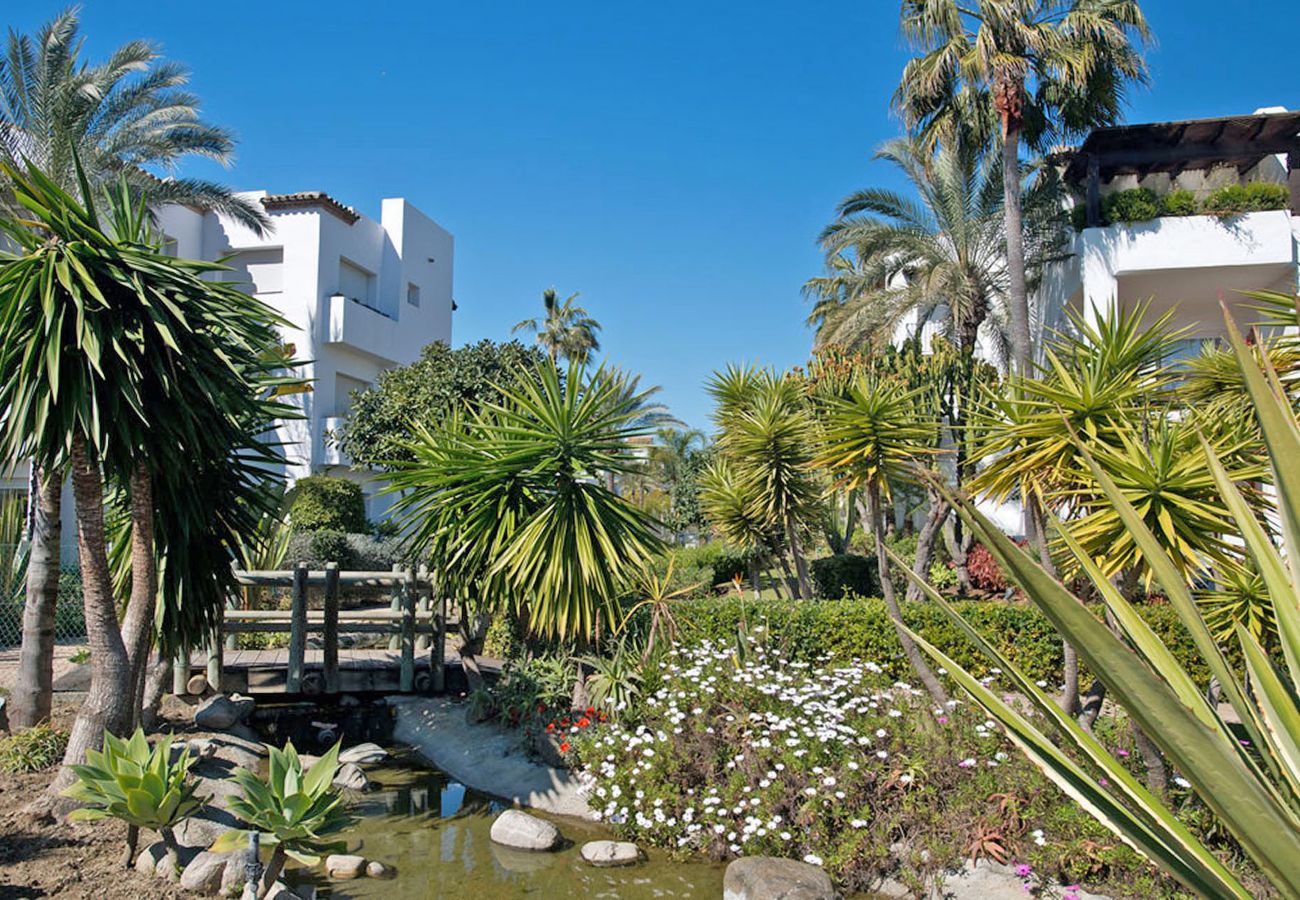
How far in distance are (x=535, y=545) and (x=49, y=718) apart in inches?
196

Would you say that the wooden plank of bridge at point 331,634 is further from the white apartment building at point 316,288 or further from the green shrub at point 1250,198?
the green shrub at point 1250,198

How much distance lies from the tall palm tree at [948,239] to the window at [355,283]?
15118 mm

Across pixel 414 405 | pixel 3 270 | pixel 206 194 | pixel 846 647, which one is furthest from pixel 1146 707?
pixel 206 194

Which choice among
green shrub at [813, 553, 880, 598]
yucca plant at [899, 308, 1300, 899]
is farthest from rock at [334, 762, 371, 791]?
green shrub at [813, 553, 880, 598]

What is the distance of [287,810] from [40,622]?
186 inches

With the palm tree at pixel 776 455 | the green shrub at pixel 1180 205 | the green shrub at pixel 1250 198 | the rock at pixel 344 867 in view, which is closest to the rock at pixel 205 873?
the rock at pixel 344 867

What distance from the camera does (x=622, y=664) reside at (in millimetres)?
10305

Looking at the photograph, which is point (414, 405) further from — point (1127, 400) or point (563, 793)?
point (1127, 400)

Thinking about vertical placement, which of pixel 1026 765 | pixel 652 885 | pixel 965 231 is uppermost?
pixel 965 231

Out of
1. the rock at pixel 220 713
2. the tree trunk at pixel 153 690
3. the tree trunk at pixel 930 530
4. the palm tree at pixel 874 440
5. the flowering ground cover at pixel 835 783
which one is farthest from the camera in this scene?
the tree trunk at pixel 930 530

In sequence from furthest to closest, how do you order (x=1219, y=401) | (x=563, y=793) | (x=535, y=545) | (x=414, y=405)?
1. (x=414, y=405)
2. (x=535, y=545)
3. (x=563, y=793)
4. (x=1219, y=401)

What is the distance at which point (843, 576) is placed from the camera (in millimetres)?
18453

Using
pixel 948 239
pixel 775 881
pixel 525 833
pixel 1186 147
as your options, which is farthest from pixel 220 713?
pixel 1186 147

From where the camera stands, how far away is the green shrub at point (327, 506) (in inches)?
877
